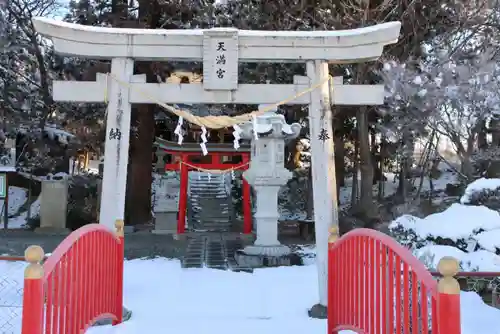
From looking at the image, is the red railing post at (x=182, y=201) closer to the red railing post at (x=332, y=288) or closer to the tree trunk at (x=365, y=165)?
the tree trunk at (x=365, y=165)

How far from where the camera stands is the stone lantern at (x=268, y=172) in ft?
32.7

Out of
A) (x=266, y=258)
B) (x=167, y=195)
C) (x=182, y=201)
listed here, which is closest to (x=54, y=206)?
(x=182, y=201)

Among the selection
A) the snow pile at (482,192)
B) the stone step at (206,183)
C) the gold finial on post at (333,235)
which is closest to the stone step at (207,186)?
the stone step at (206,183)

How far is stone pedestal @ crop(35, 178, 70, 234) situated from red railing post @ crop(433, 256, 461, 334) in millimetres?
13788

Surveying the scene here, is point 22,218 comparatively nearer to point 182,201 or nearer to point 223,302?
point 182,201

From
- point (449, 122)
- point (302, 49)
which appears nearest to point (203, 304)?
point (302, 49)

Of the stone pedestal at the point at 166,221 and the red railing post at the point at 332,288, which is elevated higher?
the stone pedestal at the point at 166,221

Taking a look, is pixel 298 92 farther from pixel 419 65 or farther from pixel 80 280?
pixel 419 65

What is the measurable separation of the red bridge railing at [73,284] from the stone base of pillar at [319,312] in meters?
2.27

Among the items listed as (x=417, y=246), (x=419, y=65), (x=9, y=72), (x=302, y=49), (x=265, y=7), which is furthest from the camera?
(x=9, y=72)

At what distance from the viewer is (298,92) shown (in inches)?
241

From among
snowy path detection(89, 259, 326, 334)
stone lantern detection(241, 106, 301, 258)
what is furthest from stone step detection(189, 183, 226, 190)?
snowy path detection(89, 259, 326, 334)

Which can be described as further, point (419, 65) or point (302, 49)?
point (419, 65)

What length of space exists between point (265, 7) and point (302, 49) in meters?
8.87
